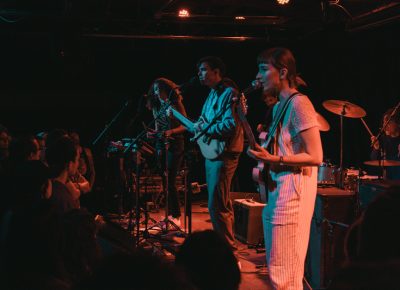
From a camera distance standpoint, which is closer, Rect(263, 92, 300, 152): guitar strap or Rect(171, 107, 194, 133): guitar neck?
Rect(263, 92, 300, 152): guitar strap

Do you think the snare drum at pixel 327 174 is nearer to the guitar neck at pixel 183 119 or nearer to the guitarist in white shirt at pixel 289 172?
the guitar neck at pixel 183 119

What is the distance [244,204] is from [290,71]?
4.08 meters

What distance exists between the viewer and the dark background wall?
10.9m

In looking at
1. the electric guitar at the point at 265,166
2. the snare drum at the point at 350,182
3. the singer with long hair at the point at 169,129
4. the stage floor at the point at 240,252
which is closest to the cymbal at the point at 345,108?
the snare drum at the point at 350,182

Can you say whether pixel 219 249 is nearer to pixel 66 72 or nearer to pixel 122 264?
pixel 122 264

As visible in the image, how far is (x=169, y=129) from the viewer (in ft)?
25.0

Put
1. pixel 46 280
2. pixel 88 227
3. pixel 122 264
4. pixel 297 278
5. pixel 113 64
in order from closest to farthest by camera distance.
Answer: pixel 122 264 → pixel 46 280 → pixel 88 227 → pixel 297 278 → pixel 113 64

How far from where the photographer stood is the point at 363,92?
10.3 m

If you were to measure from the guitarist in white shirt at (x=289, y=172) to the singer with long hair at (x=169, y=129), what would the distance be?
382 centimetres

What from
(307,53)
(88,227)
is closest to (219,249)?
(88,227)

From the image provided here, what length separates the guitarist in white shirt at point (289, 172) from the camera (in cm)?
328

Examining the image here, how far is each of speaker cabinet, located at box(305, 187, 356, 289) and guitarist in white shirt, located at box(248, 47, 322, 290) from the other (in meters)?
1.64

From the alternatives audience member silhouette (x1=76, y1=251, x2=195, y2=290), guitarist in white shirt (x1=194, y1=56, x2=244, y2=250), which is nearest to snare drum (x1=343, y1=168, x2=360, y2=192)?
guitarist in white shirt (x1=194, y1=56, x2=244, y2=250)

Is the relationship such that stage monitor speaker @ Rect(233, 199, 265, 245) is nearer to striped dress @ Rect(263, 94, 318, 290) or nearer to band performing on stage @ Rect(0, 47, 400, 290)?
band performing on stage @ Rect(0, 47, 400, 290)
